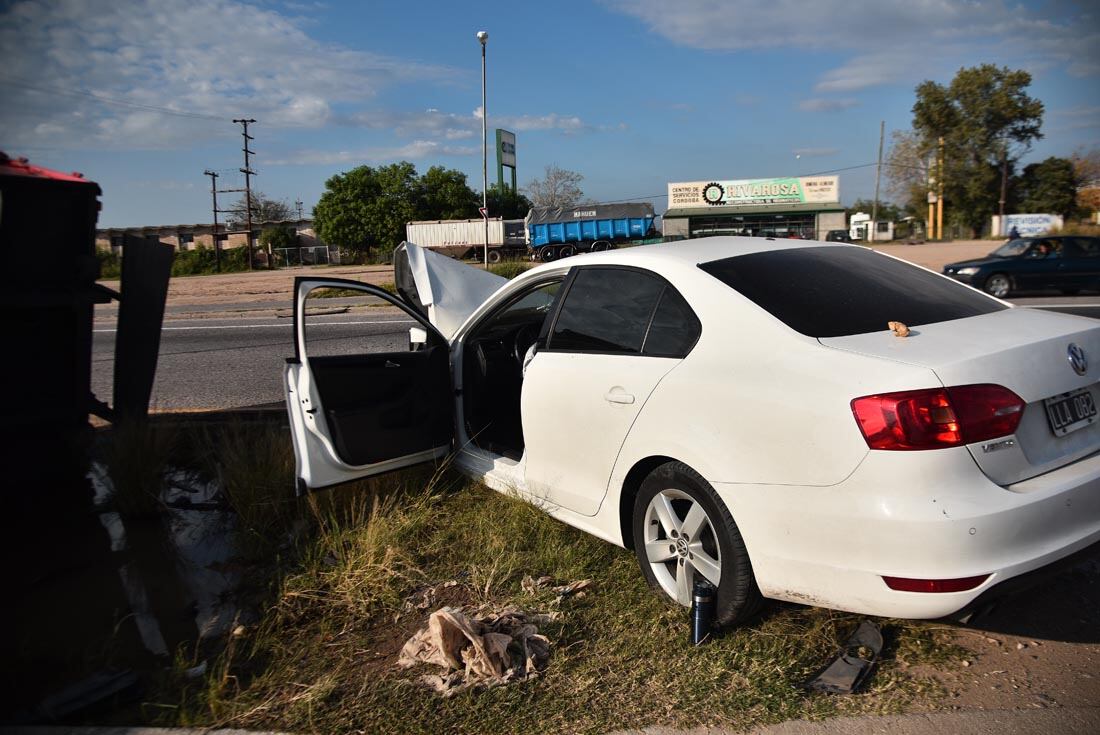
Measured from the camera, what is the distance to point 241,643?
324 centimetres

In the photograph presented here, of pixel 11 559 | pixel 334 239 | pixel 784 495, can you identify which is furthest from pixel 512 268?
pixel 334 239

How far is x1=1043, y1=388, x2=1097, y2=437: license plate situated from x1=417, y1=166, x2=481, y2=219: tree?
200 ft

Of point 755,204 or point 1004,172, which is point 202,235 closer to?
point 755,204

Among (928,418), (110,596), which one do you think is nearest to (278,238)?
Answer: (110,596)

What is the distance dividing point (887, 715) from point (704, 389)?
4.16 feet

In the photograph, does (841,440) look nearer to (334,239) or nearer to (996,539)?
(996,539)

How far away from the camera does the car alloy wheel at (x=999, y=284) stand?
16531 mm

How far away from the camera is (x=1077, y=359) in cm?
286

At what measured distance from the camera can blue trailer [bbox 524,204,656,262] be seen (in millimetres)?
48438

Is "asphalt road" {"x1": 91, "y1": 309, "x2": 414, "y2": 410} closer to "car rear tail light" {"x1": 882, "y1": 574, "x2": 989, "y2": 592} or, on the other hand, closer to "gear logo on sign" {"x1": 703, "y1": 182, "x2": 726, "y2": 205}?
"car rear tail light" {"x1": 882, "y1": 574, "x2": 989, "y2": 592}

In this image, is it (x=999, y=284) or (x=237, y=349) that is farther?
(x=999, y=284)

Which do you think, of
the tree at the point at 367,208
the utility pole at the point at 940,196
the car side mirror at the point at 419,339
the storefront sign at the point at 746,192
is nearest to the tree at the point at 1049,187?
the utility pole at the point at 940,196

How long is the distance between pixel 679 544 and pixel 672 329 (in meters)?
0.90

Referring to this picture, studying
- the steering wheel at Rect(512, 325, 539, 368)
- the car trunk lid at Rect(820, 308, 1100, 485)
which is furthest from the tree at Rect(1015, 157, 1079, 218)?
the car trunk lid at Rect(820, 308, 1100, 485)
